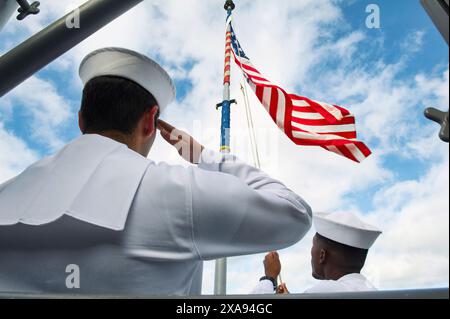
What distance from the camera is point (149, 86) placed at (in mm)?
1640

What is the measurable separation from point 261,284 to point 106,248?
3514 millimetres

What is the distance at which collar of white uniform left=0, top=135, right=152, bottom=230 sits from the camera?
3.69ft

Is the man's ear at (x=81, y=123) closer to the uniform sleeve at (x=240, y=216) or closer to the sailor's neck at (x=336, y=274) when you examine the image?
the uniform sleeve at (x=240, y=216)

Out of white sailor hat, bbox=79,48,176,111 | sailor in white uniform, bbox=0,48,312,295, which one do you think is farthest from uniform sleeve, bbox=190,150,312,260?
white sailor hat, bbox=79,48,176,111

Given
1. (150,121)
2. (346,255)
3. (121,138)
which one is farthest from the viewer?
(346,255)

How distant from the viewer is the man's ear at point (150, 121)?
59.7 inches

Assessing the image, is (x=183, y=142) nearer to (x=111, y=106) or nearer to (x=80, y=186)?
(x=111, y=106)

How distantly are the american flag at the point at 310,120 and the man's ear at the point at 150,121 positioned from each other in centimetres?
440

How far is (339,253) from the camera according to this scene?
3660 millimetres

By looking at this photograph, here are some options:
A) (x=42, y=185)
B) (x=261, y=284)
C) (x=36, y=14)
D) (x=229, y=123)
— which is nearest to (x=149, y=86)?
(x=42, y=185)

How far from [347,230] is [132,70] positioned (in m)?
3.06

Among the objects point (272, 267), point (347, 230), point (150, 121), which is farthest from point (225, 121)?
point (150, 121)

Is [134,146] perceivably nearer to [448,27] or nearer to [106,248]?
[106,248]

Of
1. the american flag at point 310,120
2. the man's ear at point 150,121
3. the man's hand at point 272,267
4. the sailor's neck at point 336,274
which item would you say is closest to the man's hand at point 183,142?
the man's ear at point 150,121
